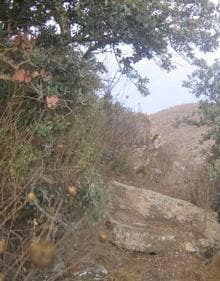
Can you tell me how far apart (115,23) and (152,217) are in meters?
3.14

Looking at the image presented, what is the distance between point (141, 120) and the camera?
1070 centimetres

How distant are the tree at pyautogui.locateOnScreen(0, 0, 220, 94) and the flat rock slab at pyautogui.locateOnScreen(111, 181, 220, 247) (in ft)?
7.53

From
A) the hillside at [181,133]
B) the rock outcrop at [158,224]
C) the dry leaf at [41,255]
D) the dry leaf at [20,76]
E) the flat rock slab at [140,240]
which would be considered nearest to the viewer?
the dry leaf at [41,255]

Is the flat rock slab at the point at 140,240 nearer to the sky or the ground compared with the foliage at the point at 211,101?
nearer to the ground

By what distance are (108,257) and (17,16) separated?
3110 mm

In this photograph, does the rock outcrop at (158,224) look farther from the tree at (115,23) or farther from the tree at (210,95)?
the tree at (115,23)

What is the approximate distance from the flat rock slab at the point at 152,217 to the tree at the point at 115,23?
2.30m

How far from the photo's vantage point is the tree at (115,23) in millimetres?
5023

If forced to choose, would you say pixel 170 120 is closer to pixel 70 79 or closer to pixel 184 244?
pixel 184 244

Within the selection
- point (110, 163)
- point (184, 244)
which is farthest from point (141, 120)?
point (184, 244)

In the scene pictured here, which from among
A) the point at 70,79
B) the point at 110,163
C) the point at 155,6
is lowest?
the point at 110,163

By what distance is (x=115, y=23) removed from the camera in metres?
5.06

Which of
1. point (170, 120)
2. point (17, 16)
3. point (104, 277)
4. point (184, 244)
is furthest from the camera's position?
point (170, 120)

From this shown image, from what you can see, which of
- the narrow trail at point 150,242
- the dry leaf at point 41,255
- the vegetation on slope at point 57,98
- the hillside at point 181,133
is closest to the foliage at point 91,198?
the vegetation on slope at point 57,98
